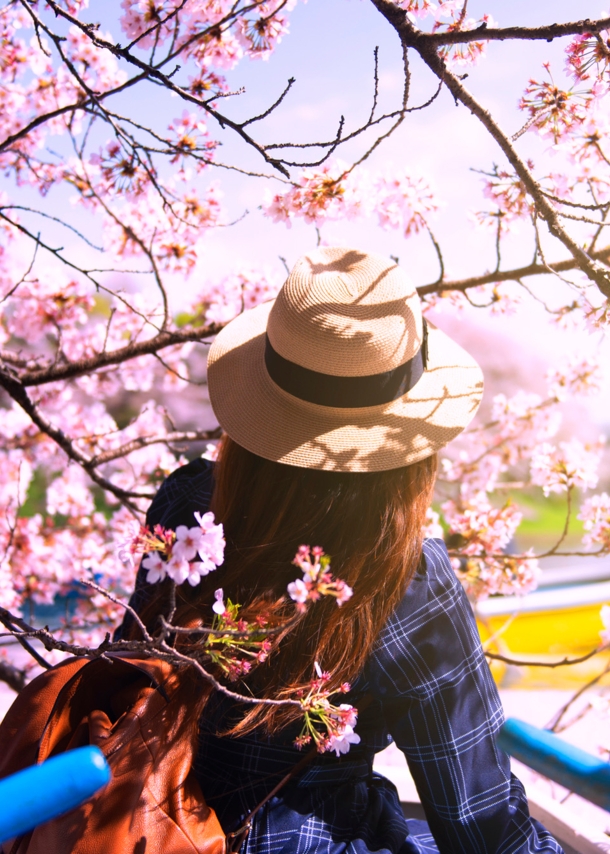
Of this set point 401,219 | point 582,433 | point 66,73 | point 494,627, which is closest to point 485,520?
point 401,219

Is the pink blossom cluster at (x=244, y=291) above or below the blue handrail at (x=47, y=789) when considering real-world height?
above

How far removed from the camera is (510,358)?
32.0ft

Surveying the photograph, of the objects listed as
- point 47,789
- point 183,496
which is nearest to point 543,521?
point 183,496

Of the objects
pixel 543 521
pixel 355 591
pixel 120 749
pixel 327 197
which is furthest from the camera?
pixel 543 521

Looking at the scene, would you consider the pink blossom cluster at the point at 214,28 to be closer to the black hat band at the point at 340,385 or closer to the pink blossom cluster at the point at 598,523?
the black hat band at the point at 340,385

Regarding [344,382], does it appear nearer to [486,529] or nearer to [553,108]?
[553,108]

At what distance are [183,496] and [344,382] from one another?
1.40 ft

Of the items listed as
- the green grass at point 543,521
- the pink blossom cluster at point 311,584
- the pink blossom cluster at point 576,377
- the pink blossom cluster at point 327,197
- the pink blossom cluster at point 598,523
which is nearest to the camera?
the pink blossom cluster at point 311,584

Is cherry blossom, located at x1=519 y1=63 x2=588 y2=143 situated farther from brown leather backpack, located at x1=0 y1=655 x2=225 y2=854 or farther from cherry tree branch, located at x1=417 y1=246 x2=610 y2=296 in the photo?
brown leather backpack, located at x1=0 y1=655 x2=225 y2=854

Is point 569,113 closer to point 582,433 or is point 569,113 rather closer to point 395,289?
point 395,289

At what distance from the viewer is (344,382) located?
1.02 metres

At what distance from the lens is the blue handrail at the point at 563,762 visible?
778mm

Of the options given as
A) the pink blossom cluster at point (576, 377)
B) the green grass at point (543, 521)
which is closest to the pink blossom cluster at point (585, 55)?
the pink blossom cluster at point (576, 377)

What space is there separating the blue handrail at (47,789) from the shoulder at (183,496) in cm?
72
